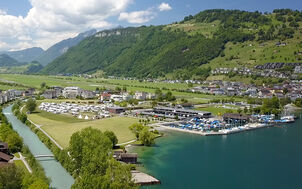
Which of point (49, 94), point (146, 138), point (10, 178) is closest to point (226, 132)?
point (146, 138)

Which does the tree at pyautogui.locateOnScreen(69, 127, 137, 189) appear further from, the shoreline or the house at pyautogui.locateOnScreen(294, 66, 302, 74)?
the house at pyautogui.locateOnScreen(294, 66, 302, 74)

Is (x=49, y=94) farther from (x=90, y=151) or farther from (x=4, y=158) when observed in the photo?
(x=90, y=151)

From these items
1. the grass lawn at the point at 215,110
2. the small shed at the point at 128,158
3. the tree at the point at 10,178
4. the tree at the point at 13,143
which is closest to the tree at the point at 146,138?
the small shed at the point at 128,158

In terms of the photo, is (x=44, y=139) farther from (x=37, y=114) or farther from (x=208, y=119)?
(x=208, y=119)

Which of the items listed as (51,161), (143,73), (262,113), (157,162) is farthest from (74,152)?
(143,73)

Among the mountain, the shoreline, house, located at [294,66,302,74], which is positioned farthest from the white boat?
the mountain

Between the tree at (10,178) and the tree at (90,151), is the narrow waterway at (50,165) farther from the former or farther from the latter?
the tree at (10,178)
